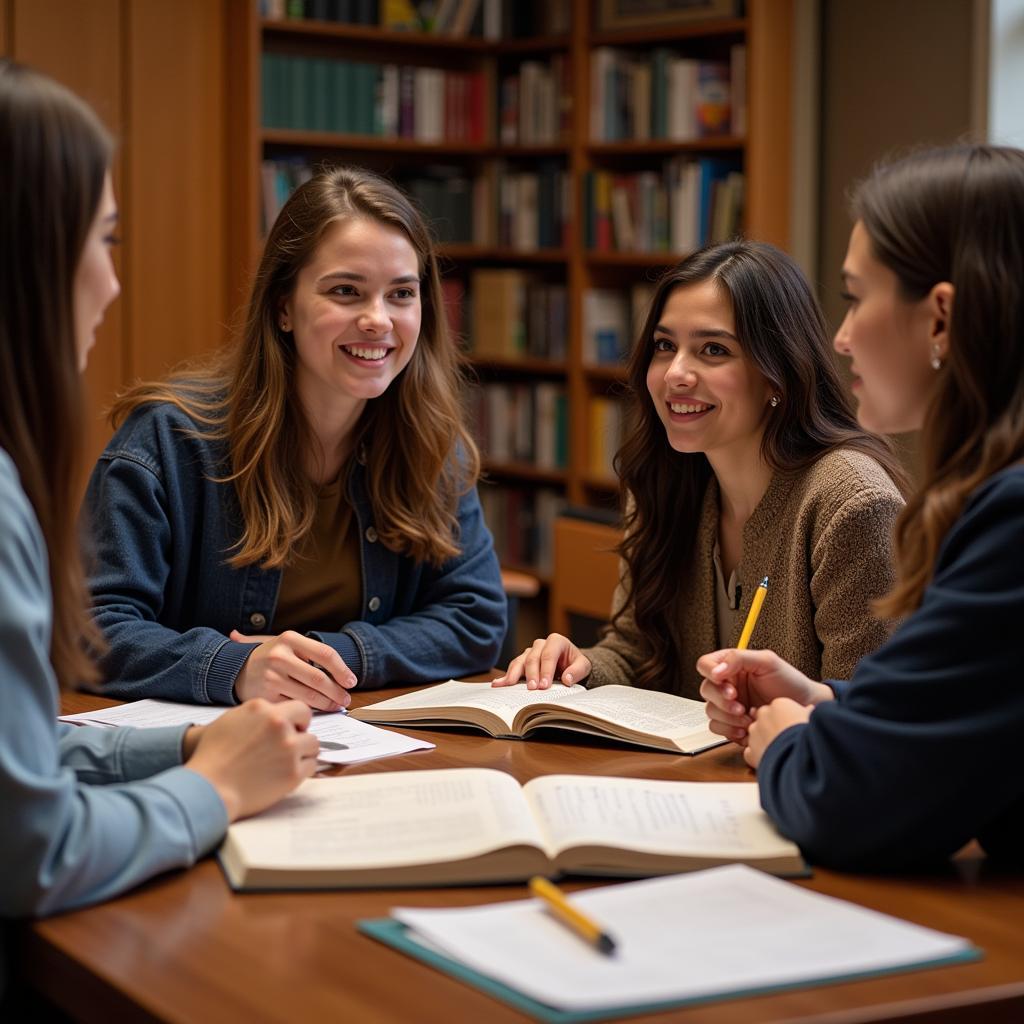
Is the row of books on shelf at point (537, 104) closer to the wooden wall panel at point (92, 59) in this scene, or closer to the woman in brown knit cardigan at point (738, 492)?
the wooden wall panel at point (92, 59)

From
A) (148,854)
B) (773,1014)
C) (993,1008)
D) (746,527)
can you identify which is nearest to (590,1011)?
(773,1014)

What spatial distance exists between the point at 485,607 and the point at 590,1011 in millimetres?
1341

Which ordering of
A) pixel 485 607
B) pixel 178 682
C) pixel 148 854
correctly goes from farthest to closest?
pixel 485 607, pixel 178 682, pixel 148 854

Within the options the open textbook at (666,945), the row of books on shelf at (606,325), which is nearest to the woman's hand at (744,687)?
the open textbook at (666,945)

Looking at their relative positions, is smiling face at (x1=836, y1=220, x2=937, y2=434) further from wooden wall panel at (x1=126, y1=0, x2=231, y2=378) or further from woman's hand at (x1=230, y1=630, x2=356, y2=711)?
wooden wall panel at (x1=126, y1=0, x2=231, y2=378)

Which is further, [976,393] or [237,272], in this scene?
[237,272]

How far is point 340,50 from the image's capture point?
16.5ft

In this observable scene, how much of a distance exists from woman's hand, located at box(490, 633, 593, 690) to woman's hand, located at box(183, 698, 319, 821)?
2.01ft

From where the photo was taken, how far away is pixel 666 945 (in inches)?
44.1

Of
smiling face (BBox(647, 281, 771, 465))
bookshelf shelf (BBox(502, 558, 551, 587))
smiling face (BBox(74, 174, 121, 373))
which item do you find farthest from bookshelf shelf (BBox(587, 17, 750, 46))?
smiling face (BBox(74, 174, 121, 373))

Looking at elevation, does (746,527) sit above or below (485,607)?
above

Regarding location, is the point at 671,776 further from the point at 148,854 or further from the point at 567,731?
the point at 148,854

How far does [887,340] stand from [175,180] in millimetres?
3559

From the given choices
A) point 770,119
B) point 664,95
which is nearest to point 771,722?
point 770,119
